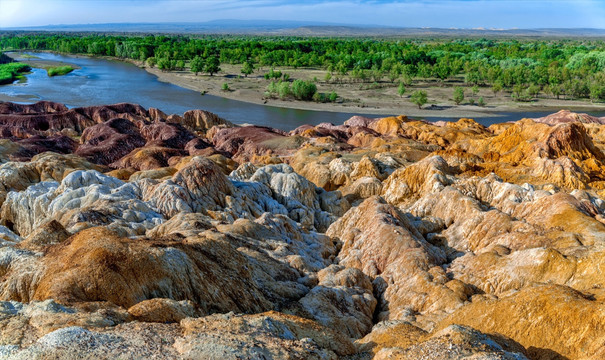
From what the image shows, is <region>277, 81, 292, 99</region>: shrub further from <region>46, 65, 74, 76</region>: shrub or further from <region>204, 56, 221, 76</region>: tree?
<region>46, 65, 74, 76</region>: shrub

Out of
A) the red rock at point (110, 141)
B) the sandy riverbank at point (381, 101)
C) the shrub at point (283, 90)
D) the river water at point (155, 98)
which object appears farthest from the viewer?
the shrub at point (283, 90)

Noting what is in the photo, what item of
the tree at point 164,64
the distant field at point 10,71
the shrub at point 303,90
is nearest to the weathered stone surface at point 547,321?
the shrub at point 303,90

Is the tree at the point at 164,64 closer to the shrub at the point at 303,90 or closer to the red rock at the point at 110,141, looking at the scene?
the shrub at the point at 303,90

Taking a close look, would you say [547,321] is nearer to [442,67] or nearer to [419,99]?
[419,99]

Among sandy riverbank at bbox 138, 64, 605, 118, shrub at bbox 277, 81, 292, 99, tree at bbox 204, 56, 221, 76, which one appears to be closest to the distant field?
sandy riverbank at bbox 138, 64, 605, 118

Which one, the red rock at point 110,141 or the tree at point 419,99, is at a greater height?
the tree at point 419,99

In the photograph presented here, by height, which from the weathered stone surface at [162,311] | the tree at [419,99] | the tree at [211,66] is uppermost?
the tree at [211,66]

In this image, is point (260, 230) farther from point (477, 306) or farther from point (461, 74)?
point (461, 74)
